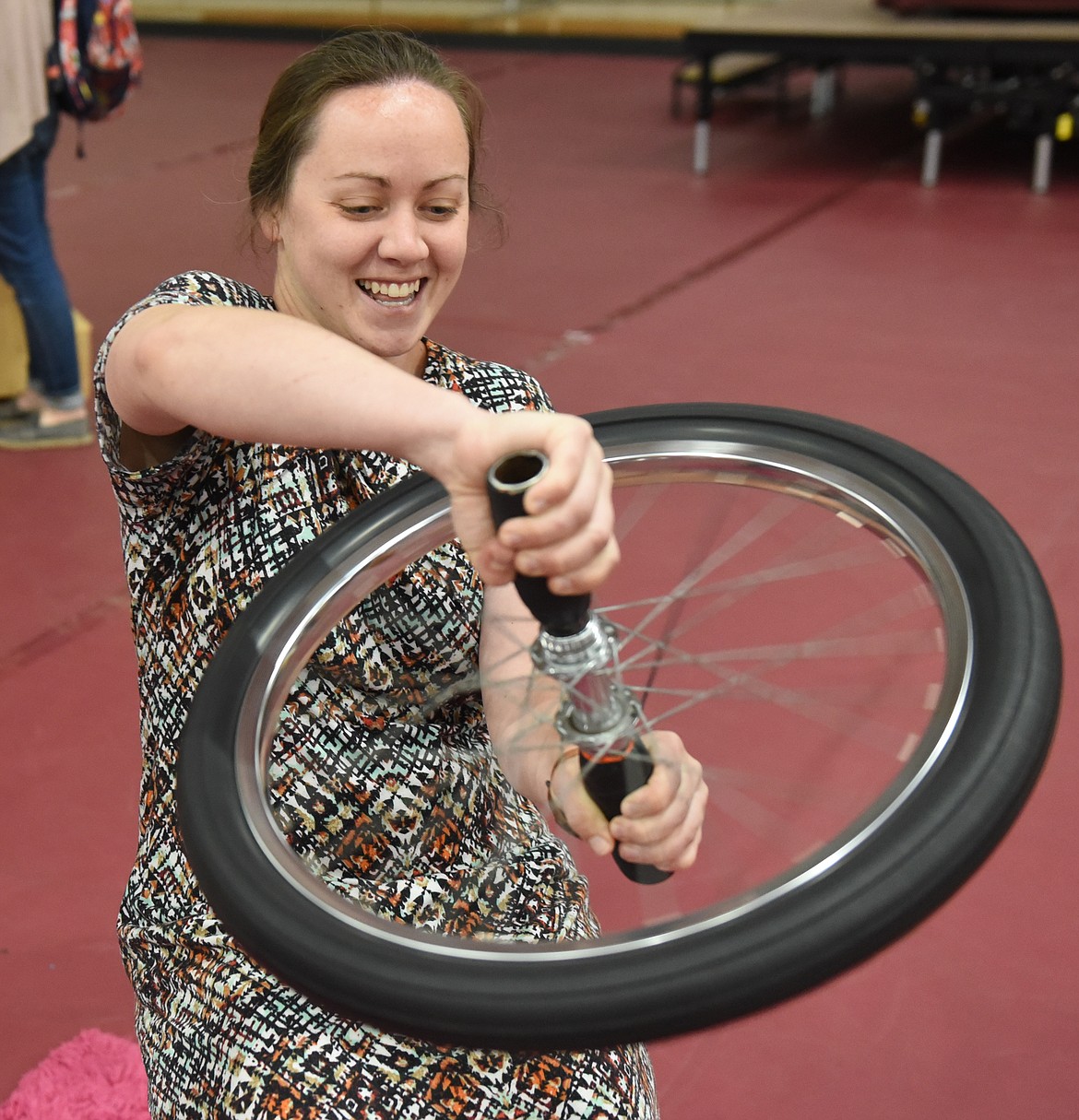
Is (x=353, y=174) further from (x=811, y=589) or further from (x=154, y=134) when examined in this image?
(x=154, y=134)

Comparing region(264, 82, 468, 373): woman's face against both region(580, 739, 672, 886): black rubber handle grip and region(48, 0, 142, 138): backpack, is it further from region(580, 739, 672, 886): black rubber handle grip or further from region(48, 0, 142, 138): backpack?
region(48, 0, 142, 138): backpack

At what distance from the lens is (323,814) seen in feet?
4.13

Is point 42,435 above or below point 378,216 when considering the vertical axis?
below

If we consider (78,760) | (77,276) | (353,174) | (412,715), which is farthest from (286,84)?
(77,276)

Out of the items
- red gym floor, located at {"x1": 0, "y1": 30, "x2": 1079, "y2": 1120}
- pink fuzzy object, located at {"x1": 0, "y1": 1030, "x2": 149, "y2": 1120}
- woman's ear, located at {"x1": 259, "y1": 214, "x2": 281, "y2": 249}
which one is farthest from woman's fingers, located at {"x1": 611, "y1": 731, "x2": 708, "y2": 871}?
pink fuzzy object, located at {"x1": 0, "y1": 1030, "x2": 149, "y2": 1120}

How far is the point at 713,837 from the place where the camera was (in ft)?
7.18

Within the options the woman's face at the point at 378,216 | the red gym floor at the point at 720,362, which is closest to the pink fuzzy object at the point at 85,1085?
the red gym floor at the point at 720,362

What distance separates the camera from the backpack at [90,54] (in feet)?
11.3

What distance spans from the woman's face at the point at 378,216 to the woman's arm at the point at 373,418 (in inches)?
8.2

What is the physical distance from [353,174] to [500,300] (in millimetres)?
3443

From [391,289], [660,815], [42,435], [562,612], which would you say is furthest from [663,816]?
[42,435]

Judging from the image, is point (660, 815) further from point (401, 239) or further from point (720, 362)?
point (720, 362)

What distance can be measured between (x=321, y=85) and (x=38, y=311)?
2528 millimetres

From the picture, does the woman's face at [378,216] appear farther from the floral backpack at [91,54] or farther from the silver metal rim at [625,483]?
the floral backpack at [91,54]
